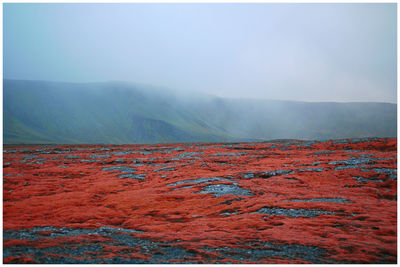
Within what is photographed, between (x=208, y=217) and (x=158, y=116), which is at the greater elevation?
(x=158, y=116)

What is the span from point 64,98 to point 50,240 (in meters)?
153

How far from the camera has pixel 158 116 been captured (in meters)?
152

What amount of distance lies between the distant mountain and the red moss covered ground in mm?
98156

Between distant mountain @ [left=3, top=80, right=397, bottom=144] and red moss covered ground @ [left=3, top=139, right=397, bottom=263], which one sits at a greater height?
distant mountain @ [left=3, top=80, right=397, bottom=144]

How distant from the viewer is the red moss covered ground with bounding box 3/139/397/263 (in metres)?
7.27

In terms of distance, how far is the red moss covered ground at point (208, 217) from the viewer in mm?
7270

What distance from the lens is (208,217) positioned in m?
11.0

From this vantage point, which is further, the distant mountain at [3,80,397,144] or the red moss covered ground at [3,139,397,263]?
the distant mountain at [3,80,397,144]

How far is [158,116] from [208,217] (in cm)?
14387

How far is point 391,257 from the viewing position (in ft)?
22.5

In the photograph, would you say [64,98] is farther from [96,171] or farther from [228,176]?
[228,176]

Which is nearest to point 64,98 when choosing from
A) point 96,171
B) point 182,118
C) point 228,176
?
point 182,118

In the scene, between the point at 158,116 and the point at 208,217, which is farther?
the point at 158,116

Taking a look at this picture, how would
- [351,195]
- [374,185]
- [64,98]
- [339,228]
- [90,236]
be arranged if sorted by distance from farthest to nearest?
[64,98], [374,185], [351,195], [339,228], [90,236]
